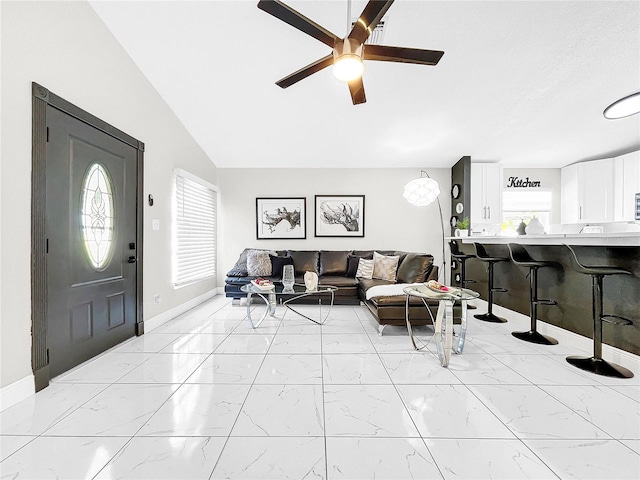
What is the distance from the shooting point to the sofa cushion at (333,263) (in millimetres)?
5152

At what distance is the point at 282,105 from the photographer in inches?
156

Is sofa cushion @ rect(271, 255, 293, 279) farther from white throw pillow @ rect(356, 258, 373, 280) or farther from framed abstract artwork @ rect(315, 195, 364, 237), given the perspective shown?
white throw pillow @ rect(356, 258, 373, 280)

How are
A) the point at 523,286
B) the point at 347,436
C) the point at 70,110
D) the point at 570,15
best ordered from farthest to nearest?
the point at 523,286 < the point at 570,15 < the point at 70,110 < the point at 347,436

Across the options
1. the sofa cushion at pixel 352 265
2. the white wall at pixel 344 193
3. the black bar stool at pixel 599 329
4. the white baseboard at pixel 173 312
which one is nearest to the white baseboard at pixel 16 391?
the white baseboard at pixel 173 312

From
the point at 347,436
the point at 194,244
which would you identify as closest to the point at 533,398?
the point at 347,436

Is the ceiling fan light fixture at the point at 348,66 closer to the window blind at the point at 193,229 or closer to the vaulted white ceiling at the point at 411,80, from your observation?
the vaulted white ceiling at the point at 411,80

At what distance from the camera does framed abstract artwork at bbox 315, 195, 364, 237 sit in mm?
5680

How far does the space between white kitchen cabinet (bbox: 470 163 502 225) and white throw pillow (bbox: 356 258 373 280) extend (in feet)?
7.32

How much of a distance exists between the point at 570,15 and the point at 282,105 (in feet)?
10.4

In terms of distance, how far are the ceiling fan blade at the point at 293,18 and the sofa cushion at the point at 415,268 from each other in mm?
3023

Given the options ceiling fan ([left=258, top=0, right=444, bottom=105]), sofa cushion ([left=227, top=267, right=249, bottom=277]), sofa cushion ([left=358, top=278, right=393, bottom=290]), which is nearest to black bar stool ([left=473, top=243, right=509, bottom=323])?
sofa cushion ([left=358, top=278, right=393, bottom=290])

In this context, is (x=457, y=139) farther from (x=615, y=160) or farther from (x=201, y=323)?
(x=201, y=323)

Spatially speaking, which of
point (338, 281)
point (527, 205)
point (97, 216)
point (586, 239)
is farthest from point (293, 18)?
point (527, 205)

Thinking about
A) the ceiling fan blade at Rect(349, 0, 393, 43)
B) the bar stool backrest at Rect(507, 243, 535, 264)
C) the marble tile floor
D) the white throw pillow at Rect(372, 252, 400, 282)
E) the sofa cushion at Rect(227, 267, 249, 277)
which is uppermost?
the ceiling fan blade at Rect(349, 0, 393, 43)
